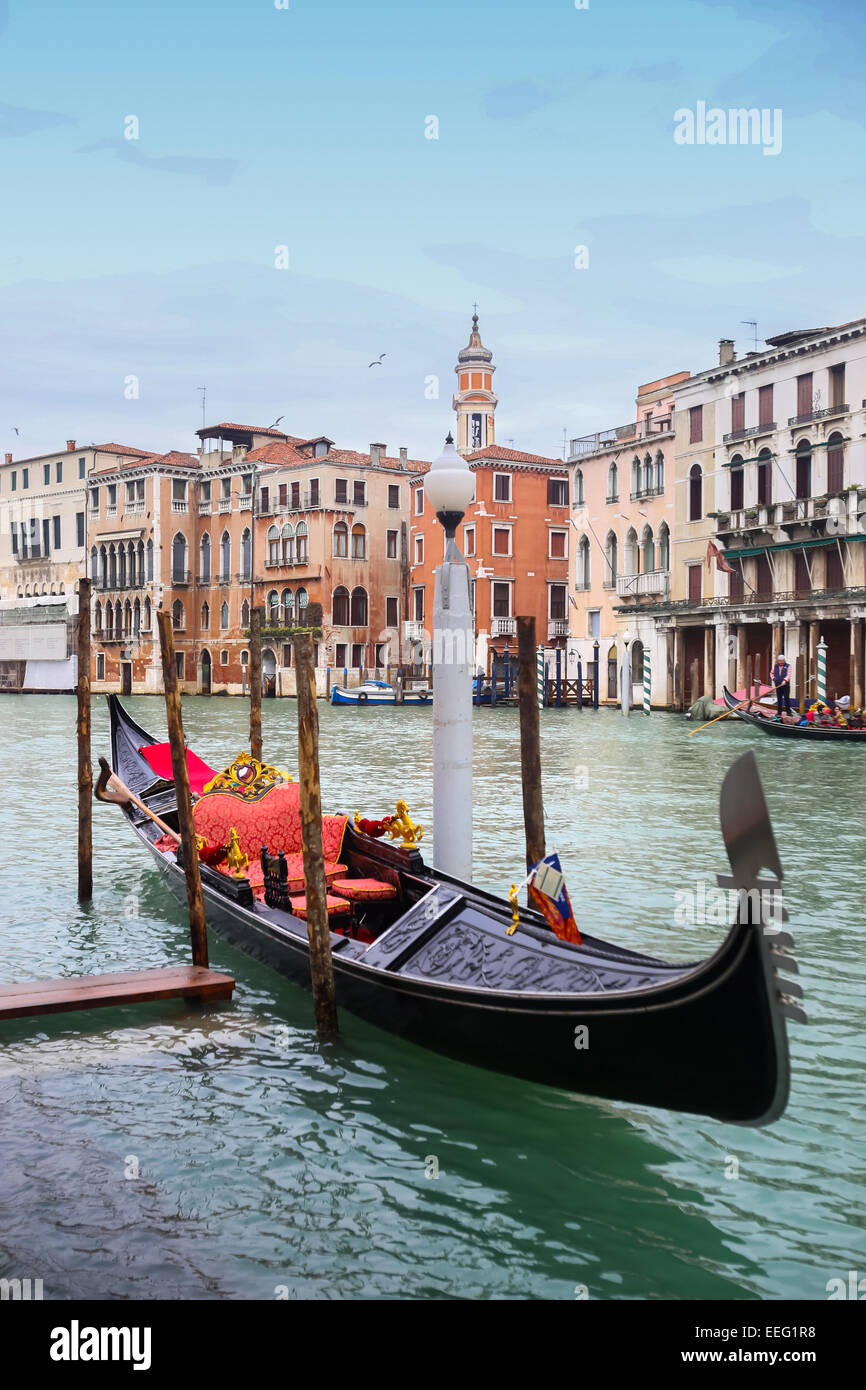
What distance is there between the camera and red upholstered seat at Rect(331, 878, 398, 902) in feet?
18.8

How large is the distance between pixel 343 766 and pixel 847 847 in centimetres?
794

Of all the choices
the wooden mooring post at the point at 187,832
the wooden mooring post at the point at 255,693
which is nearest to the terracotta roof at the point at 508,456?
the wooden mooring post at the point at 255,693

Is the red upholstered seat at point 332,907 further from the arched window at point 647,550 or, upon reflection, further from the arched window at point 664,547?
the arched window at point 647,550

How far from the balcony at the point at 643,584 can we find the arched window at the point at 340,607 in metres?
11.1

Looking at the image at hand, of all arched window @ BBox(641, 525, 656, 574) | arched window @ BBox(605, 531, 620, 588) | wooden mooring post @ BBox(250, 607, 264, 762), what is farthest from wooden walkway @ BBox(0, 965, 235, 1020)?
arched window @ BBox(605, 531, 620, 588)

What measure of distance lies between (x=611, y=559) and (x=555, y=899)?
29081 mm

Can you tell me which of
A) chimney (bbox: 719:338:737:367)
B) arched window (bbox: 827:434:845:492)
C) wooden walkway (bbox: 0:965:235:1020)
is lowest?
wooden walkway (bbox: 0:965:235:1020)

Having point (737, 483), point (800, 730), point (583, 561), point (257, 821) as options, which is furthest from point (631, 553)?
point (257, 821)

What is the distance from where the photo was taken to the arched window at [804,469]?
2517cm

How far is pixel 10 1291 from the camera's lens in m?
3.03

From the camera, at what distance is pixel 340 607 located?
132ft

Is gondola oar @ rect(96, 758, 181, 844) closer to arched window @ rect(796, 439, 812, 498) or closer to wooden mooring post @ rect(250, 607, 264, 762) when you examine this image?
wooden mooring post @ rect(250, 607, 264, 762)

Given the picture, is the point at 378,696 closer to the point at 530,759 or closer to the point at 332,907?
the point at 530,759

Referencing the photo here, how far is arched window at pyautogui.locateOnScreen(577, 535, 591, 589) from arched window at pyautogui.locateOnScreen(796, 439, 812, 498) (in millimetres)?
8976
